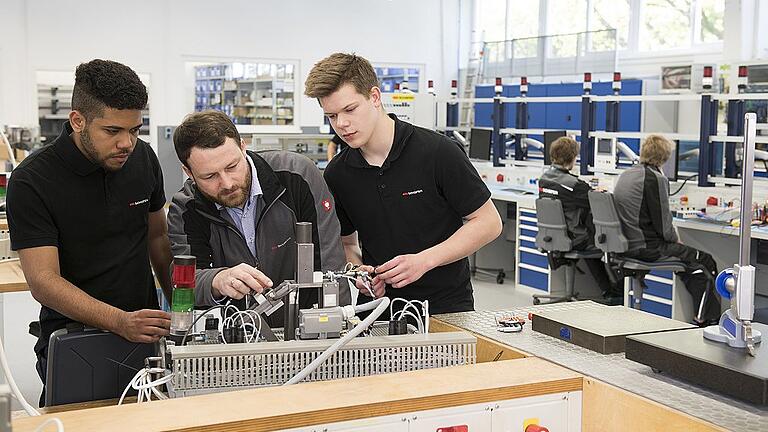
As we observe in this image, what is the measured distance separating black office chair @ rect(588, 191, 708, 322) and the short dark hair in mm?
3689

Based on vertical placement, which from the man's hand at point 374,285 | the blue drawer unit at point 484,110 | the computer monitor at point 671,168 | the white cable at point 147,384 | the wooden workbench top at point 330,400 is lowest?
the white cable at point 147,384

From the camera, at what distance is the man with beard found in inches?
74.7

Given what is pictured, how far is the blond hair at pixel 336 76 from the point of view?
191cm

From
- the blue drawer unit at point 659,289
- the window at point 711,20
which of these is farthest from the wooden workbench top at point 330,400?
the window at point 711,20

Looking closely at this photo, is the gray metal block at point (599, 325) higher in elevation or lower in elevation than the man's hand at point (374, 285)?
lower

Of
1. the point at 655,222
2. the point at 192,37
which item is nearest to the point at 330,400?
the point at 655,222

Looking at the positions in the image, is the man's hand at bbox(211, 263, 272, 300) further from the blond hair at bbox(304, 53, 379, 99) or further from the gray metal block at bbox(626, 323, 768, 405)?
the gray metal block at bbox(626, 323, 768, 405)

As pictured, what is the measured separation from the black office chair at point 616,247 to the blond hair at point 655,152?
0.99 ft

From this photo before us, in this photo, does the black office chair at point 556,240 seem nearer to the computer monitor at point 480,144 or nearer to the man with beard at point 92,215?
the computer monitor at point 480,144

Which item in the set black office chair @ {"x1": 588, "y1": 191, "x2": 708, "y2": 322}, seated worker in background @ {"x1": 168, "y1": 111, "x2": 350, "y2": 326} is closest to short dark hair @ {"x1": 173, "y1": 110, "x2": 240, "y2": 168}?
seated worker in background @ {"x1": 168, "y1": 111, "x2": 350, "y2": 326}

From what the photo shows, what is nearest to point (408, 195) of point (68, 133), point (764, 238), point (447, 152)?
point (447, 152)

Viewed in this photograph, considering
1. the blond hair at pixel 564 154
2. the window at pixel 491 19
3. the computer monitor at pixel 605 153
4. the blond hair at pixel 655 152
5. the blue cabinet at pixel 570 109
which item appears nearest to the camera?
the blond hair at pixel 655 152

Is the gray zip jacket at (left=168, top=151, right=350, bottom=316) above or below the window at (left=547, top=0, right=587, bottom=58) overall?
below

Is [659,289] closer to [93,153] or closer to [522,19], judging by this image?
[93,153]
